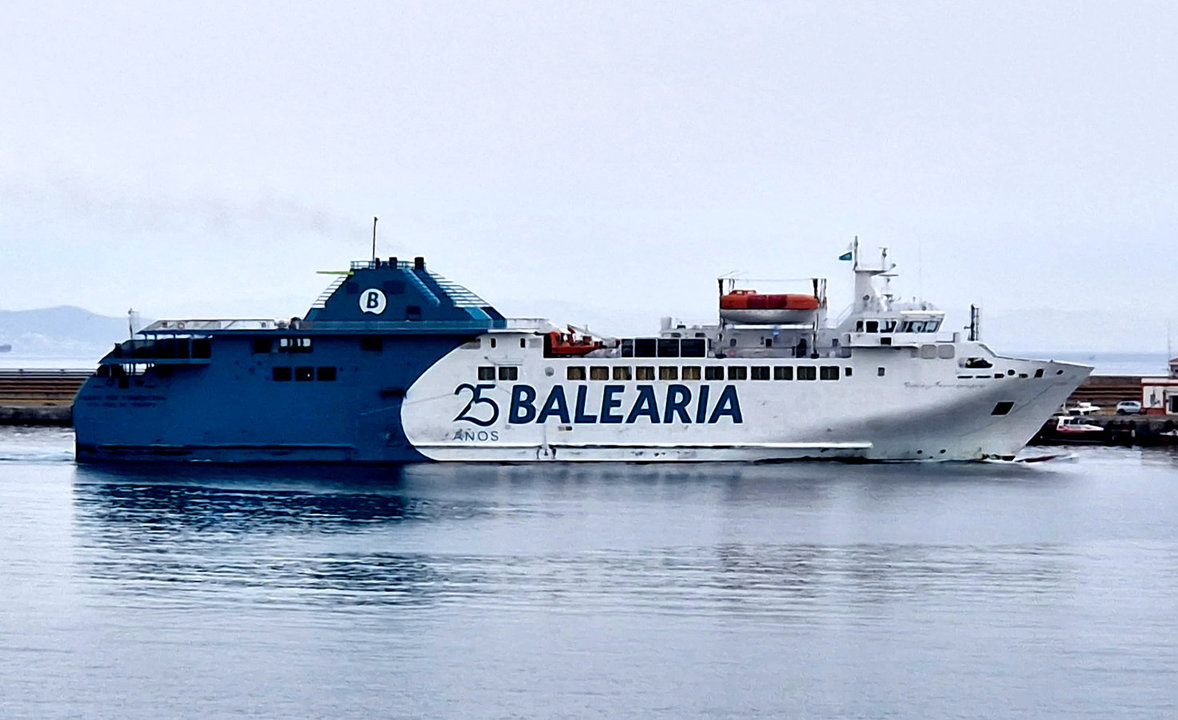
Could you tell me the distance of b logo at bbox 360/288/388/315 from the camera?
4128cm

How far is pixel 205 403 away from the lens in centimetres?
4175

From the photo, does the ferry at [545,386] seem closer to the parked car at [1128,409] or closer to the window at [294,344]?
the window at [294,344]

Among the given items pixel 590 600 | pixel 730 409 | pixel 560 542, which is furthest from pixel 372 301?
pixel 590 600

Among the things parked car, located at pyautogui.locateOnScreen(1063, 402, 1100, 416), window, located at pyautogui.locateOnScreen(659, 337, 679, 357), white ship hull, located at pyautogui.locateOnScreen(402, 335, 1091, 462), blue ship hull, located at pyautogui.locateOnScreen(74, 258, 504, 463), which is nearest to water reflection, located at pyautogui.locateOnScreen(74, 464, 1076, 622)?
white ship hull, located at pyautogui.locateOnScreen(402, 335, 1091, 462)

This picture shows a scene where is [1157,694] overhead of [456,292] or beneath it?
beneath

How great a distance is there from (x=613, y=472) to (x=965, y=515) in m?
10.3

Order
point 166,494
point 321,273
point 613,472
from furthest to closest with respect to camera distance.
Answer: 1. point 321,273
2. point 613,472
3. point 166,494

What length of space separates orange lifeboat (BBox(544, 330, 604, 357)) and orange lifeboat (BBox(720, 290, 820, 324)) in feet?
12.1

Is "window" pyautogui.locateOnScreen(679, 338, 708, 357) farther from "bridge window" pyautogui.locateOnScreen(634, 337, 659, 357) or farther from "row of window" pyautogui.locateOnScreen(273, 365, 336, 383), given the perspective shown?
"row of window" pyautogui.locateOnScreen(273, 365, 336, 383)

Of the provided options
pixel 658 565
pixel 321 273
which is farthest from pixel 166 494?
pixel 658 565

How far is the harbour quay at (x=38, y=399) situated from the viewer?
198 ft

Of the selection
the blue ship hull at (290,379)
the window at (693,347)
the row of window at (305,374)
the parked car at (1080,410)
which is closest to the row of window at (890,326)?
the window at (693,347)

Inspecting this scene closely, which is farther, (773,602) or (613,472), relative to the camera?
(613,472)

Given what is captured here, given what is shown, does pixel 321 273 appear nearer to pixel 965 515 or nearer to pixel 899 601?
pixel 965 515
